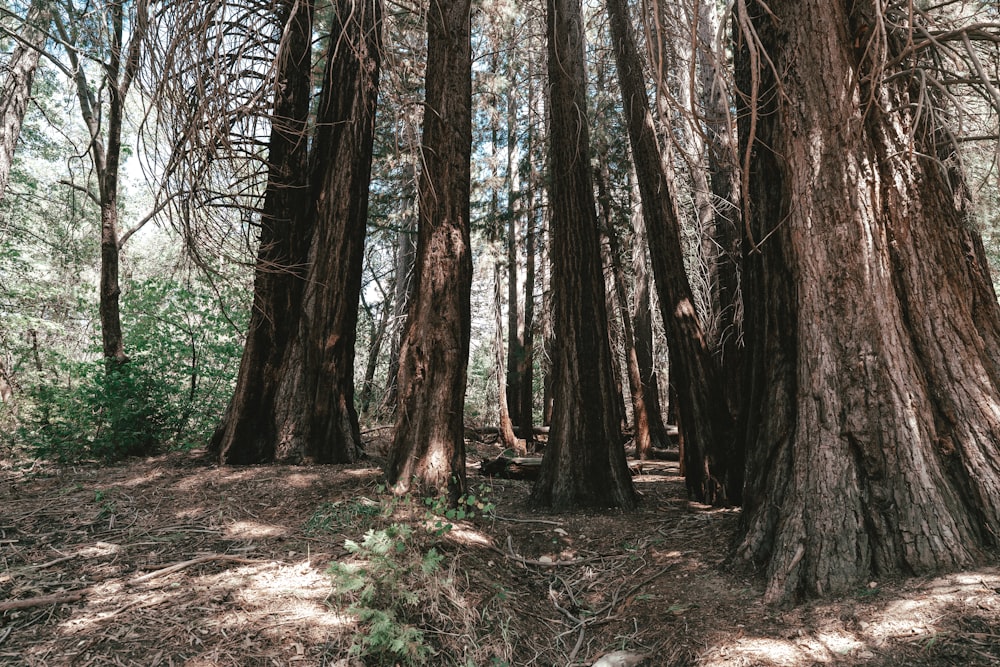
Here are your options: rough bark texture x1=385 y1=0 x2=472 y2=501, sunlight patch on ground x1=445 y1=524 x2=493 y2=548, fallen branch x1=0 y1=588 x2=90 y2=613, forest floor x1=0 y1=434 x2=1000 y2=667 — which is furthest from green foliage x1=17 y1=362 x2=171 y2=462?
sunlight patch on ground x1=445 y1=524 x2=493 y2=548

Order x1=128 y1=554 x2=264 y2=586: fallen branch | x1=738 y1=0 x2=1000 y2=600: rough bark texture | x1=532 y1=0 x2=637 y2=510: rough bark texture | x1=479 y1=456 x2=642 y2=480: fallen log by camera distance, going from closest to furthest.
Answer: x1=738 y1=0 x2=1000 y2=600: rough bark texture → x1=128 y1=554 x2=264 y2=586: fallen branch → x1=532 y1=0 x2=637 y2=510: rough bark texture → x1=479 y1=456 x2=642 y2=480: fallen log

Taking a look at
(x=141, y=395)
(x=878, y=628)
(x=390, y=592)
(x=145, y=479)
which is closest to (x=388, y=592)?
(x=390, y=592)

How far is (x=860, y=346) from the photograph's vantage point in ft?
11.0

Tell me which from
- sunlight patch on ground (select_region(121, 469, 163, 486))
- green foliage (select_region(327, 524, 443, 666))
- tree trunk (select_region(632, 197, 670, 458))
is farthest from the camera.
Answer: tree trunk (select_region(632, 197, 670, 458))

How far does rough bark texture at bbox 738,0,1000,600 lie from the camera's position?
121 inches

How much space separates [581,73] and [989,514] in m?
5.60

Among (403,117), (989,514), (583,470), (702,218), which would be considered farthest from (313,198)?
(989,514)

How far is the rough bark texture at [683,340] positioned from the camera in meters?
5.84

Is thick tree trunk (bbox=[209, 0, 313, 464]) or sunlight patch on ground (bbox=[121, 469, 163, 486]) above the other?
thick tree trunk (bbox=[209, 0, 313, 464])

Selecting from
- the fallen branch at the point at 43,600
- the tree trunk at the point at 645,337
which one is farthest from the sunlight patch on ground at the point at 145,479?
the tree trunk at the point at 645,337

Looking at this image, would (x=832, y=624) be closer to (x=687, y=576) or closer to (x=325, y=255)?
(x=687, y=576)

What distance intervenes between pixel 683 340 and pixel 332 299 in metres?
4.02

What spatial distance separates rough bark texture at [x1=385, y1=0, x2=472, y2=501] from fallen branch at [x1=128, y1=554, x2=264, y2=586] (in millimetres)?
1328

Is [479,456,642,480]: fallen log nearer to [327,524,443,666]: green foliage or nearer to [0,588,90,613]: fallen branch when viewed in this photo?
[327,524,443,666]: green foliage
